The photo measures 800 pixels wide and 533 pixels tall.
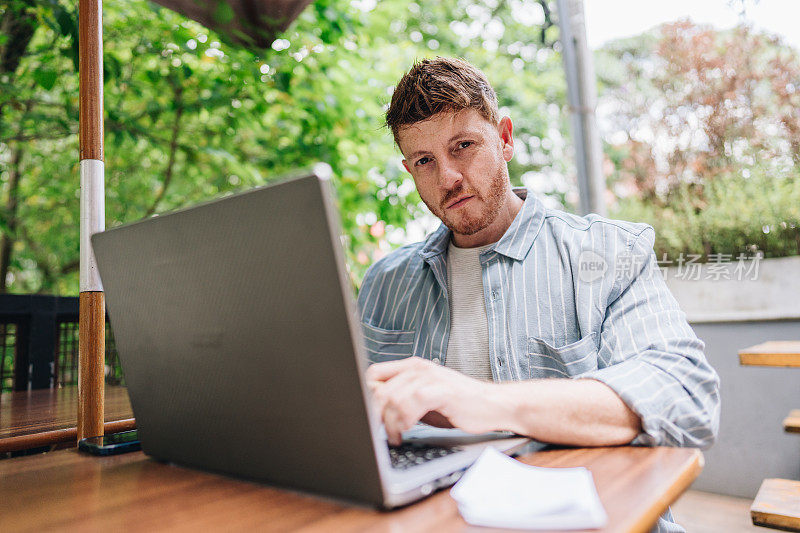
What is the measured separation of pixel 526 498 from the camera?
1.56 ft

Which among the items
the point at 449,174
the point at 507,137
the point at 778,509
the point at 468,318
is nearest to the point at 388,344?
the point at 468,318

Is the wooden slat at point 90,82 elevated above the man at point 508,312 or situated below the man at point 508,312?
above

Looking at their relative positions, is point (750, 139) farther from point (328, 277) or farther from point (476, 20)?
point (328, 277)

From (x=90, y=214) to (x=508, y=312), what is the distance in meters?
0.87

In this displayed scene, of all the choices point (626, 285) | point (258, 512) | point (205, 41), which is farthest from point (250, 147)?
point (258, 512)

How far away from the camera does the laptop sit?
1.55ft

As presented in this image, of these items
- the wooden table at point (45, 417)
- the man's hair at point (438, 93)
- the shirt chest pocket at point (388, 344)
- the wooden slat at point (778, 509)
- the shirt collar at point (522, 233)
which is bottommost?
the wooden slat at point (778, 509)

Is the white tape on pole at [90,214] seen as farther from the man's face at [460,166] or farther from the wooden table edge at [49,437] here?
the man's face at [460,166]

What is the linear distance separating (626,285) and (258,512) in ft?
2.55

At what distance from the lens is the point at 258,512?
53 cm

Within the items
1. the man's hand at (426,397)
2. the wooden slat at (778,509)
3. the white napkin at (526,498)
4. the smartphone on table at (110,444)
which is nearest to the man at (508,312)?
the man's hand at (426,397)

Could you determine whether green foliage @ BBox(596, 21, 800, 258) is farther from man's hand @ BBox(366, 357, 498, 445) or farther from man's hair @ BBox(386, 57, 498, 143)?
man's hand @ BBox(366, 357, 498, 445)

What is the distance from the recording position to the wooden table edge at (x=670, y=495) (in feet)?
1.50

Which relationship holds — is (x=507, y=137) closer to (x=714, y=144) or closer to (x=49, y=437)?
(x=49, y=437)
